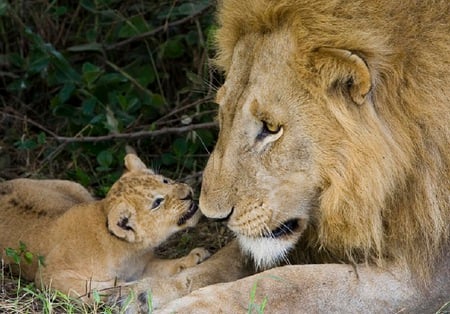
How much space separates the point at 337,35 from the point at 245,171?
599mm

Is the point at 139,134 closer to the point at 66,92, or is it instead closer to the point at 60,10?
the point at 66,92

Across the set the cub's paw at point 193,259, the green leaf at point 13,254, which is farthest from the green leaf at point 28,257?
the cub's paw at point 193,259

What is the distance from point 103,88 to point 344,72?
2.65 meters

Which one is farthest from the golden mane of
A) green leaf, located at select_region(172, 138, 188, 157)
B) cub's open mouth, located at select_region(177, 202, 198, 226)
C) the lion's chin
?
green leaf, located at select_region(172, 138, 188, 157)

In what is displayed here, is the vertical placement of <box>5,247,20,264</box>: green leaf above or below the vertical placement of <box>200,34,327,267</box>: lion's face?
below

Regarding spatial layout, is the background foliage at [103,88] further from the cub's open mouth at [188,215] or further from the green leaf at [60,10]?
the cub's open mouth at [188,215]

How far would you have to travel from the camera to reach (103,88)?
19.8 feet

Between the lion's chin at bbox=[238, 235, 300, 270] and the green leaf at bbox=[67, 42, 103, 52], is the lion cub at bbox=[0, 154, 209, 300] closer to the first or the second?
the lion's chin at bbox=[238, 235, 300, 270]

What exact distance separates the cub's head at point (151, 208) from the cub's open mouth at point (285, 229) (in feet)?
2.22

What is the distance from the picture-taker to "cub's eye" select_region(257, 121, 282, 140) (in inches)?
148

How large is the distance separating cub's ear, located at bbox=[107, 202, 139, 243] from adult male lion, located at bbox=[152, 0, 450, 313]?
1.99 ft

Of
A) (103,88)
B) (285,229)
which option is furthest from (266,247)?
(103,88)

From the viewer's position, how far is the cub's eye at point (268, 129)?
3768mm

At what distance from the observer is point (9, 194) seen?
16.2ft
